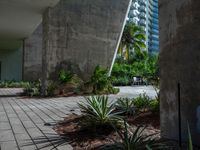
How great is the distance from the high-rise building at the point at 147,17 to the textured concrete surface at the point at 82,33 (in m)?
84.2

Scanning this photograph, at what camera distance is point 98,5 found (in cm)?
1678

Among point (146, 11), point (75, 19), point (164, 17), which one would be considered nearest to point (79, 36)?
point (75, 19)

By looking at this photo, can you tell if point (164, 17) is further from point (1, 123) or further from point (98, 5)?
point (98, 5)

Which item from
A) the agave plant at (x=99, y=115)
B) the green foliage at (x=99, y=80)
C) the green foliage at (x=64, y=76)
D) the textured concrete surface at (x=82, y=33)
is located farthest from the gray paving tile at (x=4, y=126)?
Result: the green foliage at (x=99, y=80)

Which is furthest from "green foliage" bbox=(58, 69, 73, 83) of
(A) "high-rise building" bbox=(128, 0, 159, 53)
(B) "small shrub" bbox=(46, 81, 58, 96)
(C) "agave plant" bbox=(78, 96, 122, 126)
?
(A) "high-rise building" bbox=(128, 0, 159, 53)

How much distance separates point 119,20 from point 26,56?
1291 cm

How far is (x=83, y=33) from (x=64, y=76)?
2.89 meters

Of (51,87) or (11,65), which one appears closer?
(51,87)

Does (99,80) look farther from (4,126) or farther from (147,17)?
(147,17)

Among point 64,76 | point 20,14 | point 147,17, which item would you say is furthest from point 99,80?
point 147,17

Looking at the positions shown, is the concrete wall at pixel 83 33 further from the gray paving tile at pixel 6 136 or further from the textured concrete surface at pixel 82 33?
the gray paving tile at pixel 6 136

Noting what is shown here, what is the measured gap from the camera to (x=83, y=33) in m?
16.1

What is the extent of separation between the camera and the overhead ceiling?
14368 mm

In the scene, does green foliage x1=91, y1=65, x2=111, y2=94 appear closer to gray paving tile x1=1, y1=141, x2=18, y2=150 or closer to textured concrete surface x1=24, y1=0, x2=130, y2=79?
textured concrete surface x1=24, y1=0, x2=130, y2=79
